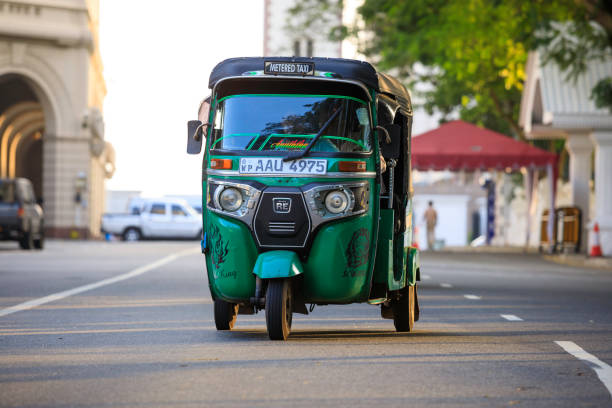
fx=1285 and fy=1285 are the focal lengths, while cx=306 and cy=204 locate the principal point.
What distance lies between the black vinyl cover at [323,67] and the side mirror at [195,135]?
51 cm

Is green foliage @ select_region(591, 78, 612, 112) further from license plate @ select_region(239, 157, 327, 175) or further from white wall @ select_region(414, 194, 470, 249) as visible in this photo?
white wall @ select_region(414, 194, 470, 249)

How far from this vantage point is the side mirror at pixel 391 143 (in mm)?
10852

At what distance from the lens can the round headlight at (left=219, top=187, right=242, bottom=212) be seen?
1050 cm


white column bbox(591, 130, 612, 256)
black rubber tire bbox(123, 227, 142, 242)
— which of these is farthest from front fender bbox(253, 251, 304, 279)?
black rubber tire bbox(123, 227, 142, 242)

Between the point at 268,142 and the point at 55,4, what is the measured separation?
144 ft

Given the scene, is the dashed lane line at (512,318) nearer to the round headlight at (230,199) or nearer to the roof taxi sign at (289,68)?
the round headlight at (230,199)

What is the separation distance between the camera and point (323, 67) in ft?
34.7

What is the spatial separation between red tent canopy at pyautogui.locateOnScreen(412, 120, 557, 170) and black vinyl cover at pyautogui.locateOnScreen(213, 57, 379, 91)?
2526 centimetres

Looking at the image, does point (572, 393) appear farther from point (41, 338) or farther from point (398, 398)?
point (41, 338)

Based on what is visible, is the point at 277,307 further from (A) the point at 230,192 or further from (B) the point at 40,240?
(B) the point at 40,240

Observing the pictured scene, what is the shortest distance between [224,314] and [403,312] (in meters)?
1.61

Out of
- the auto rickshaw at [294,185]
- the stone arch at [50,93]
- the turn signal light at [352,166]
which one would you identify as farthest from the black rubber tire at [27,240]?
the turn signal light at [352,166]

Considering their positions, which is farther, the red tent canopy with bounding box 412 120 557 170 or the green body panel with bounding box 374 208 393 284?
the red tent canopy with bounding box 412 120 557 170

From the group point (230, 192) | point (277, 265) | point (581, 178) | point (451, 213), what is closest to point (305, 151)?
point (230, 192)
